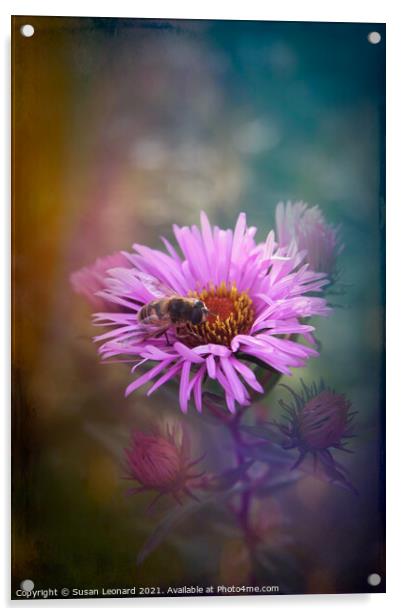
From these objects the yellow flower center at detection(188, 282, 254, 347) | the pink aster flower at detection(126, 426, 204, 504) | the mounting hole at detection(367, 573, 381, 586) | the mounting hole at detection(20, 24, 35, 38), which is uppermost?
the mounting hole at detection(20, 24, 35, 38)

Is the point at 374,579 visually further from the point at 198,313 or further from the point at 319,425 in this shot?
the point at 198,313

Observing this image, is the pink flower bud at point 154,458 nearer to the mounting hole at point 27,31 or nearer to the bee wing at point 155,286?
the bee wing at point 155,286

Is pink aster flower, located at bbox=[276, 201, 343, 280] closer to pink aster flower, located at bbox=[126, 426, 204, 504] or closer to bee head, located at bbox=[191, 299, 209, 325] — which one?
bee head, located at bbox=[191, 299, 209, 325]

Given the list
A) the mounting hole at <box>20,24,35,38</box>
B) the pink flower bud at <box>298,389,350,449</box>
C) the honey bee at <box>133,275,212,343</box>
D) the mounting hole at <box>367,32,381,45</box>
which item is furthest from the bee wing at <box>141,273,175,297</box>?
the mounting hole at <box>367,32,381,45</box>

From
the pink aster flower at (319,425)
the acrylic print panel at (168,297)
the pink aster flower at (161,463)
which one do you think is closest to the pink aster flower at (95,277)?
the acrylic print panel at (168,297)

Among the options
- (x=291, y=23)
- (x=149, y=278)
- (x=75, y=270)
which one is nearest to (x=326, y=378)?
(x=149, y=278)

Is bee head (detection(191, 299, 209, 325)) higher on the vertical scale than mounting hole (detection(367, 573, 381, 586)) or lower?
higher
